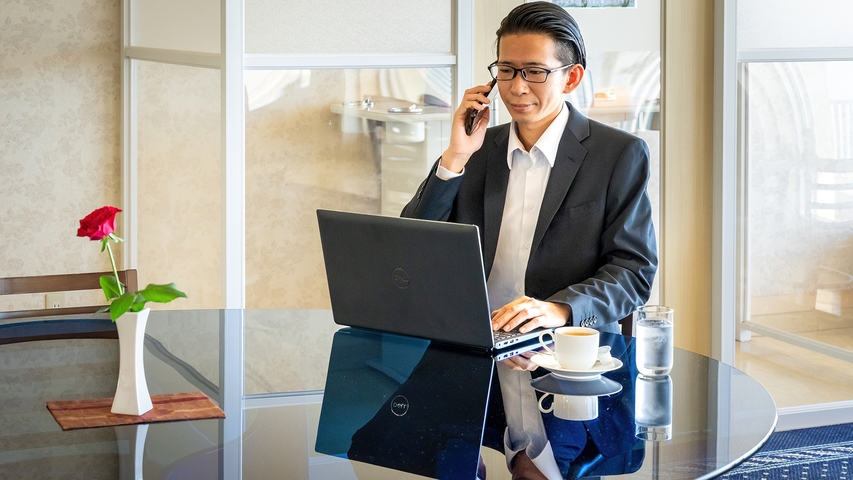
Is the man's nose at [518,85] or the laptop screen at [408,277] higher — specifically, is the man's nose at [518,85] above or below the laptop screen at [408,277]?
above

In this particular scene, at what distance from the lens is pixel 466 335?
5.01ft

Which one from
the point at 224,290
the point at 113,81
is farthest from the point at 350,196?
the point at 113,81

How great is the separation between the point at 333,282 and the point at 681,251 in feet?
5.86

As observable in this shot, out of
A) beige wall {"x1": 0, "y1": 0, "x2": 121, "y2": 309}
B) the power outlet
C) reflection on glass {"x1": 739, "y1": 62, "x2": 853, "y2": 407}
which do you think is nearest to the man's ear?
reflection on glass {"x1": 739, "y1": 62, "x2": 853, "y2": 407}

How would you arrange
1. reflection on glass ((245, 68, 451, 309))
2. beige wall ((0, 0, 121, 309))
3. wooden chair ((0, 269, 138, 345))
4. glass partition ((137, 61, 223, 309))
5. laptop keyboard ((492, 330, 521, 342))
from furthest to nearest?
beige wall ((0, 0, 121, 309)) < glass partition ((137, 61, 223, 309)) < reflection on glass ((245, 68, 451, 309)) < wooden chair ((0, 269, 138, 345)) < laptop keyboard ((492, 330, 521, 342))

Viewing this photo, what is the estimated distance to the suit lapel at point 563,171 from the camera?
1.97 meters

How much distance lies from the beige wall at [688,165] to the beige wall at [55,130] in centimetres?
202

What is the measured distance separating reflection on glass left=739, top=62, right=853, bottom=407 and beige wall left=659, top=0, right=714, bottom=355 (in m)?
0.15

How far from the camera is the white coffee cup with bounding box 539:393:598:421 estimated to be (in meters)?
1.18

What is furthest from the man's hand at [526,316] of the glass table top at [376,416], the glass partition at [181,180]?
the glass partition at [181,180]

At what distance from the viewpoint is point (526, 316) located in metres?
1.61

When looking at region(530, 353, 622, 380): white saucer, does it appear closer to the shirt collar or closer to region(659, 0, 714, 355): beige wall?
the shirt collar

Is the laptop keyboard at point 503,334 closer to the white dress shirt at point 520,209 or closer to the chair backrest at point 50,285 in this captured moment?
the white dress shirt at point 520,209

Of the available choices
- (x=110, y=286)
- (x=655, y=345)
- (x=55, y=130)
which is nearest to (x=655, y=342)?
(x=655, y=345)
